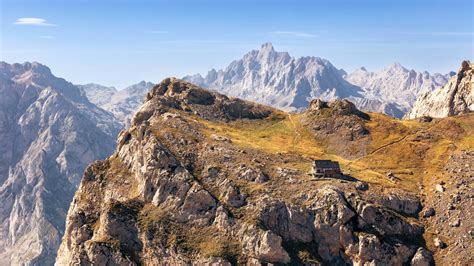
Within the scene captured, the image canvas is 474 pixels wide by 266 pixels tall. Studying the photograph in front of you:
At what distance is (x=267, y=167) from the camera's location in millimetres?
189625

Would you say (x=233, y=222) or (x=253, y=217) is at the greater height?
(x=253, y=217)

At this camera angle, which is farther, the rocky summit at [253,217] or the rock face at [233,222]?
the rock face at [233,222]

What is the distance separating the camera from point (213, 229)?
16962cm

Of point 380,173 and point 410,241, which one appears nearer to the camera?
point 410,241

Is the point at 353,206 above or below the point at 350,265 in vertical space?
above

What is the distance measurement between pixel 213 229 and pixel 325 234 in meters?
34.6

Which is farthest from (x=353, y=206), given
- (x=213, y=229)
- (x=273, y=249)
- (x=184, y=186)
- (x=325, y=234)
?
(x=184, y=186)

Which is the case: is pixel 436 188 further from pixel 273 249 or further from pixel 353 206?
pixel 273 249

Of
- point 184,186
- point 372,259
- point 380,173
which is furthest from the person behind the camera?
point 380,173

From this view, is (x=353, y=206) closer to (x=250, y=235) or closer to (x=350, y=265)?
(x=350, y=265)

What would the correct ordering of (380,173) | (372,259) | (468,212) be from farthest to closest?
(380,173) → (468,212) → (372,259)

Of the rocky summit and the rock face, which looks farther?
the rock face

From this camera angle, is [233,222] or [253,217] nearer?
[253,217]

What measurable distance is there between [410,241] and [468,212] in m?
22.2
